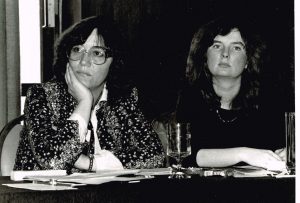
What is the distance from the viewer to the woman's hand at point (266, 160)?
230 cm

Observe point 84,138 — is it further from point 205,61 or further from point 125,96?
point 205,61

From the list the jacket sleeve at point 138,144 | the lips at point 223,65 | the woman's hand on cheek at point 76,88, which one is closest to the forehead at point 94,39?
the woman's hand on cheek at point 76,88

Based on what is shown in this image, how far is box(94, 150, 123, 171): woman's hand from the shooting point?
2.59 m

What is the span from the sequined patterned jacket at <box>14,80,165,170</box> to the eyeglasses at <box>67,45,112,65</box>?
0.14 m

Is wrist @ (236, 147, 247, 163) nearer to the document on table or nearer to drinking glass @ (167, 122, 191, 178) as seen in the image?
drinking glass @ (167, 122, 191, 178)

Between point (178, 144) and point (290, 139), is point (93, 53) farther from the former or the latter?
point (290, 139)

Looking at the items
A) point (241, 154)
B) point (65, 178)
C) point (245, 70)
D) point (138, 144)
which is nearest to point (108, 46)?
point (138, 144)

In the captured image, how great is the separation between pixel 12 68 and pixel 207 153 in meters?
1.65

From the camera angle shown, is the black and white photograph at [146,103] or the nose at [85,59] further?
the nose at [85,59]

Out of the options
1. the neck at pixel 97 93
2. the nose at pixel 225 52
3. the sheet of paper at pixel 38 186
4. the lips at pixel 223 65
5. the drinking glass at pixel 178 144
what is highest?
the nose at pixel 225 52

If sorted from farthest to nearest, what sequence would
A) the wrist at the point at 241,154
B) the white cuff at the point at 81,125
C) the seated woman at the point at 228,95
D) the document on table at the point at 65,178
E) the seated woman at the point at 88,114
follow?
the seated woman at the point at 228,95 → the white cuff at the point at 81,125 → the seated woman at the point at 88,114 → the wrist at the point at 241,154 → the document on table at the point at 65,178

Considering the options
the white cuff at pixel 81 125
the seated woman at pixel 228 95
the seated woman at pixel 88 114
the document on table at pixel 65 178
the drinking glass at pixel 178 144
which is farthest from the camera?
the seated woman at pixel 228 95

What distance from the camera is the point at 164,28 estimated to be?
3875 mm

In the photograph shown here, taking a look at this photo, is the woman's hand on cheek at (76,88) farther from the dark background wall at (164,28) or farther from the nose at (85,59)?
the dark background wall at (164,28)
